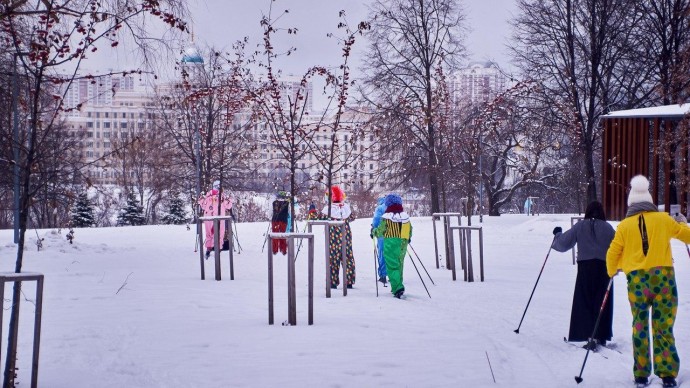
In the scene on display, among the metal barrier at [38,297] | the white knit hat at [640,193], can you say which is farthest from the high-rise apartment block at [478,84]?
the metal barrier at [38,297]

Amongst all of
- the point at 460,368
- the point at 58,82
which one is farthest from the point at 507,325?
the point at 58,82

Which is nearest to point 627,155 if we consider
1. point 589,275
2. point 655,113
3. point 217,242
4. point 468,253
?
point 655,113

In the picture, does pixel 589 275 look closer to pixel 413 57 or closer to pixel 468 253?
pixel 468 253

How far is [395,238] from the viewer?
1323cm

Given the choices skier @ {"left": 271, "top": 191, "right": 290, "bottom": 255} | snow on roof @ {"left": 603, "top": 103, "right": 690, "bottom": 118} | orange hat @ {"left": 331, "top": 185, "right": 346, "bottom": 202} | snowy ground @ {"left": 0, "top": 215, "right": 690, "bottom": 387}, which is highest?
snow on roof @ {"left": 603, "top": 103, "right": 690, "bottom": 118}

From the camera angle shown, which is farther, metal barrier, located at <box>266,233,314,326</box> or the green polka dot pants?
metal barrier, located at <box>266,233,314,326</box>

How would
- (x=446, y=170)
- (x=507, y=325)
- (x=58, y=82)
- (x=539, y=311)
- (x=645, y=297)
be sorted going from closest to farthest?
1. (x=58, y=82)
2. (x=645, y=297)
3. (x=507, y=325)
4. (x=539, y=311)
5. (x=446, y=170)

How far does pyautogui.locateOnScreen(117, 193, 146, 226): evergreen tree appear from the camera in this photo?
5141 centimetres

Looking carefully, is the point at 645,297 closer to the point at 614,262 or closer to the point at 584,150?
the point at 614,262

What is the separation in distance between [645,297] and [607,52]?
84.3ft

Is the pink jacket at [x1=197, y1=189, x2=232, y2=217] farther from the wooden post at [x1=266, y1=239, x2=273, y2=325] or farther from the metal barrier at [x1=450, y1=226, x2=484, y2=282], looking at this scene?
the wooden post at [x1=266, y1=239, x2=273, y2=325]

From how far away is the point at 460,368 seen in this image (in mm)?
7883

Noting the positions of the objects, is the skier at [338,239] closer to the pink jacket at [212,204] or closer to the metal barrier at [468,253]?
the metal barrier at [468,253]

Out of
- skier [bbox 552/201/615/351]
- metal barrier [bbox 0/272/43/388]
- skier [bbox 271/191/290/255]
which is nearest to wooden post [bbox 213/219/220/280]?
skier [bbox 271/191/290/255]
